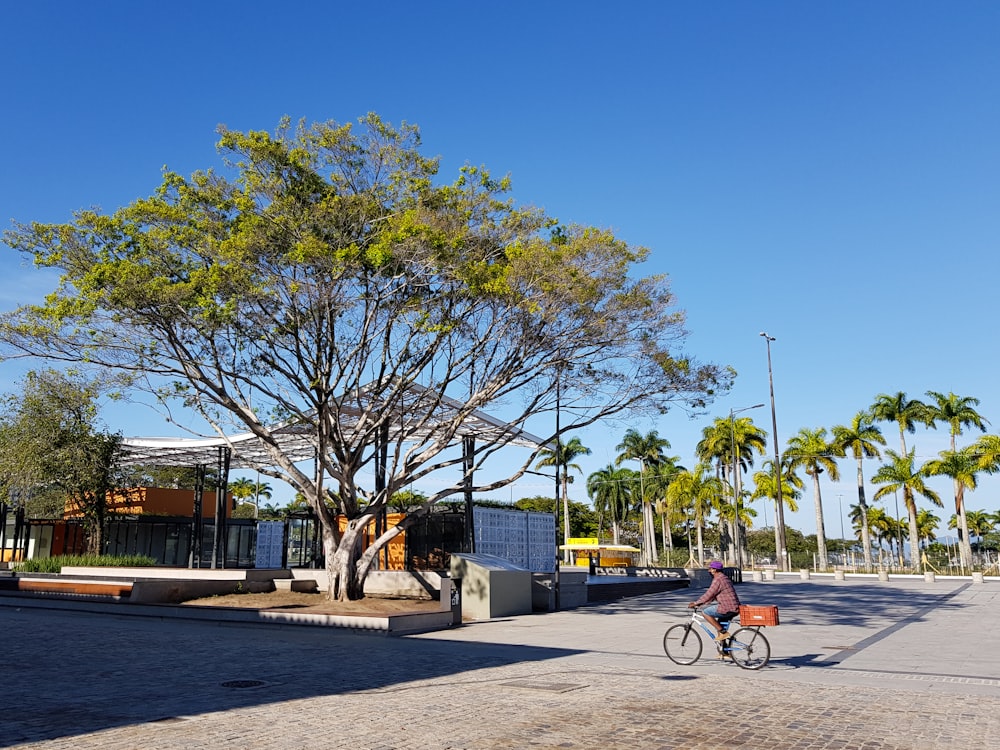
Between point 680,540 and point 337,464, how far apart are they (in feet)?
299

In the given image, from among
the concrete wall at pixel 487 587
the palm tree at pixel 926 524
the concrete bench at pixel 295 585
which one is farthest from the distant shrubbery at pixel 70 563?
the palm tree at pixel 926 524

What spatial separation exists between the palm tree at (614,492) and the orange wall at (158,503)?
4390cm

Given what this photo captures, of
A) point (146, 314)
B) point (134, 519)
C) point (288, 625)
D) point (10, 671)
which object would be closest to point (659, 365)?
point (288, 625)

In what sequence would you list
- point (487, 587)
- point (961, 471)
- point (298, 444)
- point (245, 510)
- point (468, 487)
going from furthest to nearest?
point (245, 510), point (961, 471), point (298, 444), point (468, 487), point (487, 587)

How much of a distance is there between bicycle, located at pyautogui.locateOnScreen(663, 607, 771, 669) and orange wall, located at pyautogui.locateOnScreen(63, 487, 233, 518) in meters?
33.7

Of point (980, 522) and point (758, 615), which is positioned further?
point (980, 522)

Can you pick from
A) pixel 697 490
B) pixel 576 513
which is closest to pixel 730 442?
pixel 697 490

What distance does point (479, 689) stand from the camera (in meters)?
10.1

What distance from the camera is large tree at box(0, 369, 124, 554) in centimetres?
3316

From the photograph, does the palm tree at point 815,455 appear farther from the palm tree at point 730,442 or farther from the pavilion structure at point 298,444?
the pavilion structure at point 298,444

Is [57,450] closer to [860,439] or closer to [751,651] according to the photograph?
[751,651]

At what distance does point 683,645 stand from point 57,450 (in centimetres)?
3073

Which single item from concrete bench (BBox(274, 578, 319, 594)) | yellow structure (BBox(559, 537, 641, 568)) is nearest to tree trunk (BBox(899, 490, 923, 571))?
yellow structure (BBox(559, 537, 641, 568))

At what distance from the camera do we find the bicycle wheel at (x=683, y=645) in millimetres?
12555
